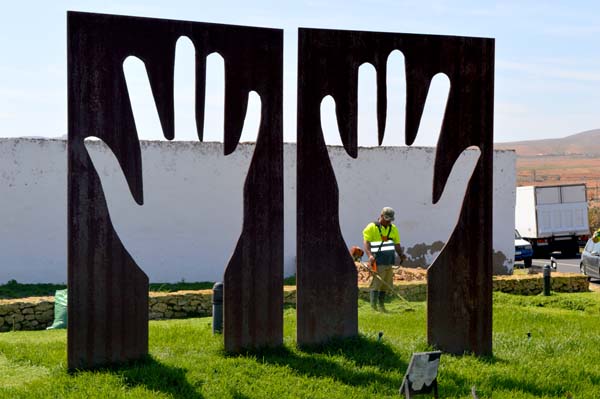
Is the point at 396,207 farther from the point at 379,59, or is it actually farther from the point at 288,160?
the point at 379,59

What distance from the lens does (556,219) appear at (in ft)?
96.3

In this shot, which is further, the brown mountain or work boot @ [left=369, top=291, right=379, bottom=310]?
the brown mountain

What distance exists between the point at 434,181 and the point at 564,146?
513ft

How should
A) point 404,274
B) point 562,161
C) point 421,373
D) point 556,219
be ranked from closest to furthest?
point 421,373 < point 404,274 < point 556,219 < point 562,161

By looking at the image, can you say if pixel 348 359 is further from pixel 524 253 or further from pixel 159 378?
pixel 524 253

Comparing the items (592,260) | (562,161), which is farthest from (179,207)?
(562,161)

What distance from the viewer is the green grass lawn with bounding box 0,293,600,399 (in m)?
7.08

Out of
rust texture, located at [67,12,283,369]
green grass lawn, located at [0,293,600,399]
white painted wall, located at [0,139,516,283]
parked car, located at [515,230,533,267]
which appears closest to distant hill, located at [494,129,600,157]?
parked car, located at [515,230,533,267]

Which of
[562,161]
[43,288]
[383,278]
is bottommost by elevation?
[43,288]

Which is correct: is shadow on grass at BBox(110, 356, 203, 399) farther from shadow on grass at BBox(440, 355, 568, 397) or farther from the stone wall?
the stone wall

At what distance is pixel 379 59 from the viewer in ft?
28.2

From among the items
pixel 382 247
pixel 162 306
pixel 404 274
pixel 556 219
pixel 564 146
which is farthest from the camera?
pixel 564 146

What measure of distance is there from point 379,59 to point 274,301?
8.55 feet

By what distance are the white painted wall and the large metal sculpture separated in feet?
31.4
